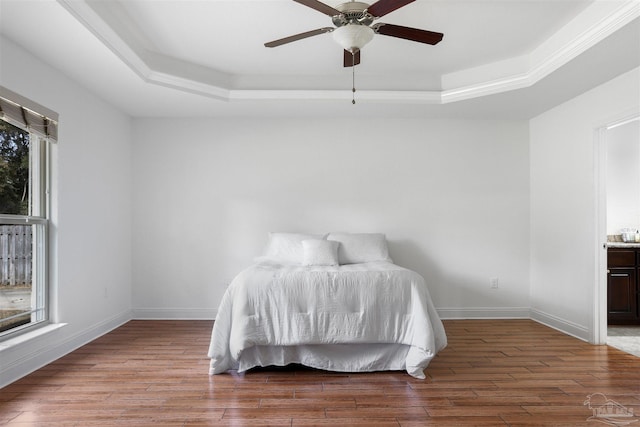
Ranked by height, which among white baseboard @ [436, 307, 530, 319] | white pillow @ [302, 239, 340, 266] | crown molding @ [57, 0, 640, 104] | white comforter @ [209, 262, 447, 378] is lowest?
white baseboard @ [436, 307, 530, 319]

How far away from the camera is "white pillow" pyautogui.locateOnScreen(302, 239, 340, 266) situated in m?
3.71

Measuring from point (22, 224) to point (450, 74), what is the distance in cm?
395

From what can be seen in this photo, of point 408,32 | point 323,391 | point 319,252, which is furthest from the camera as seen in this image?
point 319,252

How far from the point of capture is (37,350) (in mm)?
2852

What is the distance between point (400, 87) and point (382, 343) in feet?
8.33

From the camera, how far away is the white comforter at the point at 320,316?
8.97ft

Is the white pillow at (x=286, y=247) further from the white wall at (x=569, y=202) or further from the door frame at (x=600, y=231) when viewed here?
the door frame at (x=600, y=231)

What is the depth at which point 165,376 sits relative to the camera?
2.74 m

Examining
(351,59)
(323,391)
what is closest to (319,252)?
(323,391)

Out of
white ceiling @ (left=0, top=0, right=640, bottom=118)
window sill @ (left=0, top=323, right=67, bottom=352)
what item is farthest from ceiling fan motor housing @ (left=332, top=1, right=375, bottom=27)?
window sill @ (left=0, top=323, right=67, bottom=352)

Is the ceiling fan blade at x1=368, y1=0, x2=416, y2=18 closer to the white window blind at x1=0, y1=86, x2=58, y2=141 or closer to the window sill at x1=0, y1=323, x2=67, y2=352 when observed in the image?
the white window blind at x1=0, y1=86, x2=58, y2=141

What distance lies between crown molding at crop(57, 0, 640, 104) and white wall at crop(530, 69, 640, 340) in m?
0.67

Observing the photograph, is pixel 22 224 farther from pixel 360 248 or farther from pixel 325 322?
pixel 360 248

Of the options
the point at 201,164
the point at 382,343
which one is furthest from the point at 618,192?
the point at 201,164
